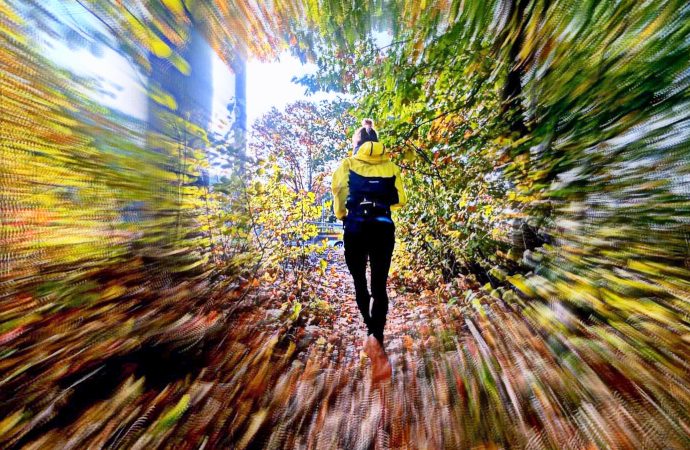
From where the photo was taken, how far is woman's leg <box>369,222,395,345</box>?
2.18 m

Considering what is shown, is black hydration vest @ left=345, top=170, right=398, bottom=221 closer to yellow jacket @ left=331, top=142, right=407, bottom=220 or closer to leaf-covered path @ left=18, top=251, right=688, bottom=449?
yellow jacket @ left=331, top=142, right=407, bottom=220

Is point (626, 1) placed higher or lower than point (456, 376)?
higher

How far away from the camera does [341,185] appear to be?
2.38 metres

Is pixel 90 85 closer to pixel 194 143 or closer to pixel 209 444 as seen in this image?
pixel 194 143

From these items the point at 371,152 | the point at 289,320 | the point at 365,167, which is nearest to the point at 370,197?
the point at 365,167

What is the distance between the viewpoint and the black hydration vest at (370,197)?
218 cm

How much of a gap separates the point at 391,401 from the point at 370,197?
1.37 meters

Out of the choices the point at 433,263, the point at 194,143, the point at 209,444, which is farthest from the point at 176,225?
the point at 433,263

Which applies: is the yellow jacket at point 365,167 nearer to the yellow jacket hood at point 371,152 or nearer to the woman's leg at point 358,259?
the yellow jacket hood at point 371,152

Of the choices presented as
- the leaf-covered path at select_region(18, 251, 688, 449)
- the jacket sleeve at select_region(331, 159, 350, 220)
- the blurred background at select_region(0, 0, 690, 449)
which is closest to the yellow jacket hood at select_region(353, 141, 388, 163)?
the jacket sleeve at select_region(331, 159, 350, 220)

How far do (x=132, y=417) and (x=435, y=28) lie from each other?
2.69 m

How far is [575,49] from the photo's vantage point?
4.47 feet

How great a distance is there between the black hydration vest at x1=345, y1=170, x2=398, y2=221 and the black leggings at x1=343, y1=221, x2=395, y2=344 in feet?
0.29

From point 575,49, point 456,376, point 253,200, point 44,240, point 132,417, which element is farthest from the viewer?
point 253,200
